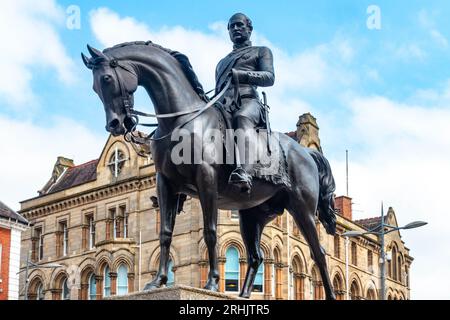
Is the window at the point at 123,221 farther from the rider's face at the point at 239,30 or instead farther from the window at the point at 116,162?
the rider's face at the point at 239,30

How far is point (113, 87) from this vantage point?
10.8m

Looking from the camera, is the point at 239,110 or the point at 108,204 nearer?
the point at 239,110

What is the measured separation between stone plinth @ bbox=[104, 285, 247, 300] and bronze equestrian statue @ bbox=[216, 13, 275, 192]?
1.69 meters

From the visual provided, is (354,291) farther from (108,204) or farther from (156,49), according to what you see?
(156,49)

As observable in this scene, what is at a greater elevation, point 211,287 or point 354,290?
point 354,290

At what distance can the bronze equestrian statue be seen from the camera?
38.9 feet

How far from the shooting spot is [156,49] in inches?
448

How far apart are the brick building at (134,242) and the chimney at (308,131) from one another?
0.25ft

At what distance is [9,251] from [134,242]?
12.6m

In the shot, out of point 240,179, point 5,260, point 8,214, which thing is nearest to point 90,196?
point 8,214

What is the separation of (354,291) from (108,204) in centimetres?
2013

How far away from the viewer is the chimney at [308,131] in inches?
2352

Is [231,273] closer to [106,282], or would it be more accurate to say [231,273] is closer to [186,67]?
[106,282]
